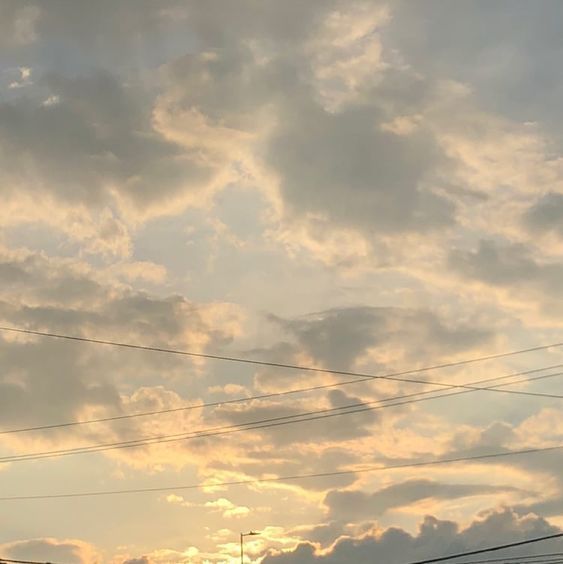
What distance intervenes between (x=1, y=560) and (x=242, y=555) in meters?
50.3

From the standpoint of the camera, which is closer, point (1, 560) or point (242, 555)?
point (1, 560)

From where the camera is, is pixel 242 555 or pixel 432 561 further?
pixel 242 555

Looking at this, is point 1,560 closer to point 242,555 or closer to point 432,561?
point 242,555

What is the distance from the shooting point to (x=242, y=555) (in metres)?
92.6

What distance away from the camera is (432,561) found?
58.8 meters

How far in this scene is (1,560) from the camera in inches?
2452

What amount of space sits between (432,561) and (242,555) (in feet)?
168

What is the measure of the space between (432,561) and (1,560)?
66.2 m

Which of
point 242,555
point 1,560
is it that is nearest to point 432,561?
point 242,555

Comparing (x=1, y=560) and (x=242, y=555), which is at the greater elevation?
(x=1, y=560)

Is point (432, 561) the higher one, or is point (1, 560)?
point (1, 560)
